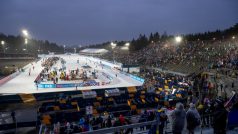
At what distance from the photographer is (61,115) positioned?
14.6 metres

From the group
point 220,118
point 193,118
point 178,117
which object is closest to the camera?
point 178,117

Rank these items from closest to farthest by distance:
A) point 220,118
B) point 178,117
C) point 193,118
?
1. point 178,117
2. point 193,118
3. point 220,118

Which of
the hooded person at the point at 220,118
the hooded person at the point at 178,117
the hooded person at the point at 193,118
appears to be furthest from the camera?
the hooded person at the point at 220,118

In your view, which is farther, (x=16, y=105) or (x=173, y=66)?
(x=173, y=66)

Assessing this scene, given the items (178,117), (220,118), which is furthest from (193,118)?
(220,118)

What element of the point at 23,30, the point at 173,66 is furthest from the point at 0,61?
the point at 173,66

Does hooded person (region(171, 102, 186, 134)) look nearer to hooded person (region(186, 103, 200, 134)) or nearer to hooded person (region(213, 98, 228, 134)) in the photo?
hooded person (region(186, 103, 200, 134))

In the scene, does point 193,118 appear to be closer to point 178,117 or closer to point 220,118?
point 178,117

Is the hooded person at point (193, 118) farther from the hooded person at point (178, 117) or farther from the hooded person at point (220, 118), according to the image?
the hooded person at point (220, 118)

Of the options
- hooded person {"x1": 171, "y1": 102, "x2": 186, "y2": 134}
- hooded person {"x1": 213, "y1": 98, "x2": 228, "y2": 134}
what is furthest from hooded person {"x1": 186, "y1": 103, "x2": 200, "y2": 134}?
hooded person {"x1": 213, "y1": 98, "x2": 228, "y2": 134}

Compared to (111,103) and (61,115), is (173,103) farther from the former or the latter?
(61,115)

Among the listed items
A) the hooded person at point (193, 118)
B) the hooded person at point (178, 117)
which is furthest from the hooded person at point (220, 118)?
the hooded person at point (178, 117)

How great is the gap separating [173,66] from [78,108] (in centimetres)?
3553

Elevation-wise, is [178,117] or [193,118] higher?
[178,117]
